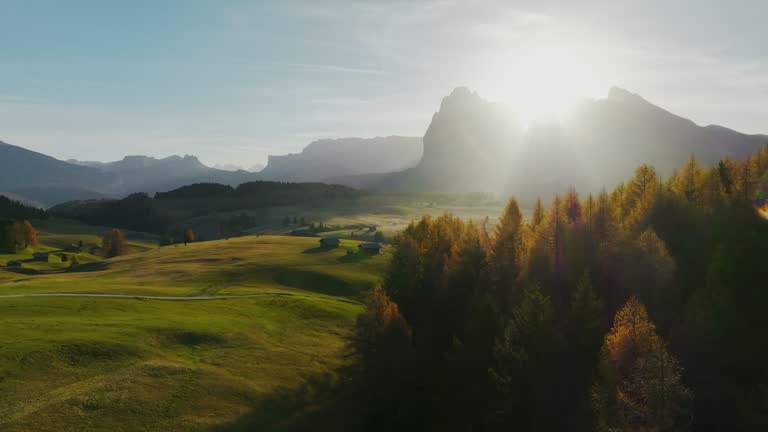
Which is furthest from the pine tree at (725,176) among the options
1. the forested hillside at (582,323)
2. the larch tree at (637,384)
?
the larch tree at (637,384)

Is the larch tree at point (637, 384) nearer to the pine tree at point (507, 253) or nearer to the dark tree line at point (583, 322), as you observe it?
the dark tree line at point (583, 322)

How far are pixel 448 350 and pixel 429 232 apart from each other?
2444 cm

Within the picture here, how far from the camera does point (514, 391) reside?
46.3 m

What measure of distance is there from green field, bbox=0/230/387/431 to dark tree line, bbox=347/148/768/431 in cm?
1306

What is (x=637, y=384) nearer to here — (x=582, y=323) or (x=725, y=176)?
(x=582, y=323)

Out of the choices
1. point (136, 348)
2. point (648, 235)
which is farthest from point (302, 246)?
point (648, 235)

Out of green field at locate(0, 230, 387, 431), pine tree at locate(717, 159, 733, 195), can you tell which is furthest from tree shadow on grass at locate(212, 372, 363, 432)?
pine tree at locate(717, 159, 733, 195)

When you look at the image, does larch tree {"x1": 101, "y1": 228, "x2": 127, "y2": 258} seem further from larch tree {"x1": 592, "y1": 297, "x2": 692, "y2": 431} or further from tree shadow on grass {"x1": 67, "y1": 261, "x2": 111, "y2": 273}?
larch tree {"x1": 592, "y1": 297, "x2": 692, "y2": 431}

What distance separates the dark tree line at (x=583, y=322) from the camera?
41562mm

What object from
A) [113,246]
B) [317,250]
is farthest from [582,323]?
[113,246]

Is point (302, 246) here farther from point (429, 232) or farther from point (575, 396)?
point (575, 396)

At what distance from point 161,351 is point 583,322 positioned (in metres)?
47.0

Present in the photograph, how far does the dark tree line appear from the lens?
4156 cm

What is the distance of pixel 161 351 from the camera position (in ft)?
195
